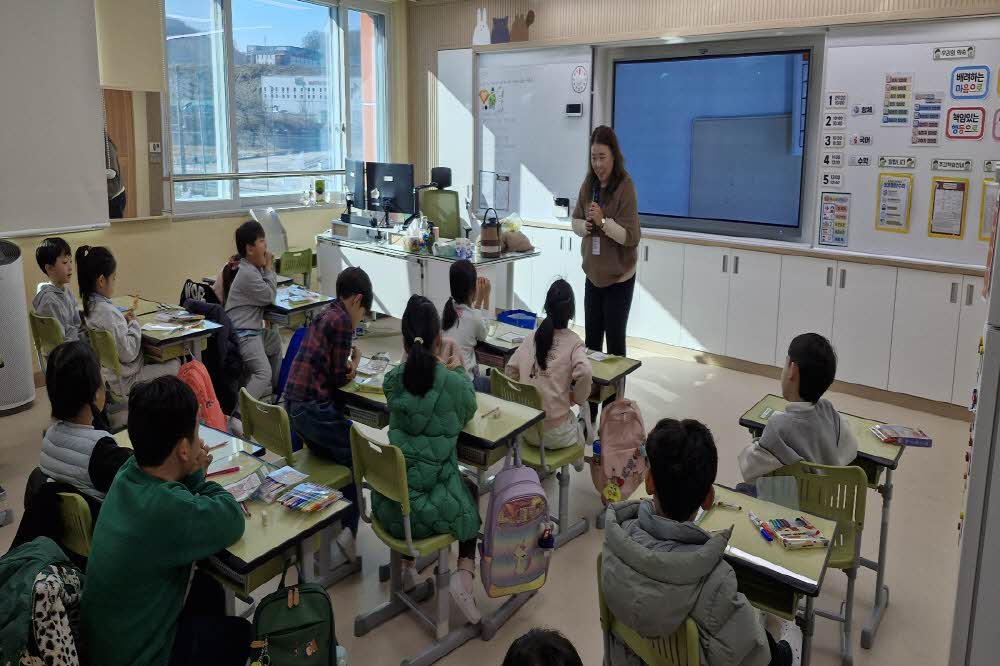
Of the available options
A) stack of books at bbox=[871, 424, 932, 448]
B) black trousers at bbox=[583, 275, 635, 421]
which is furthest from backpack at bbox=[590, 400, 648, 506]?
black trousers at bbox=[583, 275, 635, 421]

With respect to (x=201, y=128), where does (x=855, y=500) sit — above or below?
below

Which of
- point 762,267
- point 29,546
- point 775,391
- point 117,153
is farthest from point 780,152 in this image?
point 29,546

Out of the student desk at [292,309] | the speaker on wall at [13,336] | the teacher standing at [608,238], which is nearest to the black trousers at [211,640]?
the student desk at [292,309]

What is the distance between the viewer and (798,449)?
2.64 meters

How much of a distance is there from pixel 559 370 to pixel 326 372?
1.00m

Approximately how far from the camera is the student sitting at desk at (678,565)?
1744 millimetres

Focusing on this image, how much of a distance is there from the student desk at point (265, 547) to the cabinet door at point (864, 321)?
13.8ft

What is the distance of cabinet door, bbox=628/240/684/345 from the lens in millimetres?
6285

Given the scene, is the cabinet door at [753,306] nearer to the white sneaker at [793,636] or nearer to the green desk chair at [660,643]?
the white sneaker at [793,636]

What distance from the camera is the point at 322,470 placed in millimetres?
3174

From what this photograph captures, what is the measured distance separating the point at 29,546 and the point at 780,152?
5.39 meters

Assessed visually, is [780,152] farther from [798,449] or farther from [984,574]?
[984,574]

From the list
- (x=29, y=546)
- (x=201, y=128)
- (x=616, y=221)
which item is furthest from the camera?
(x=201, y=128)

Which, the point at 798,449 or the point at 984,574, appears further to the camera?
the point at 798,449
